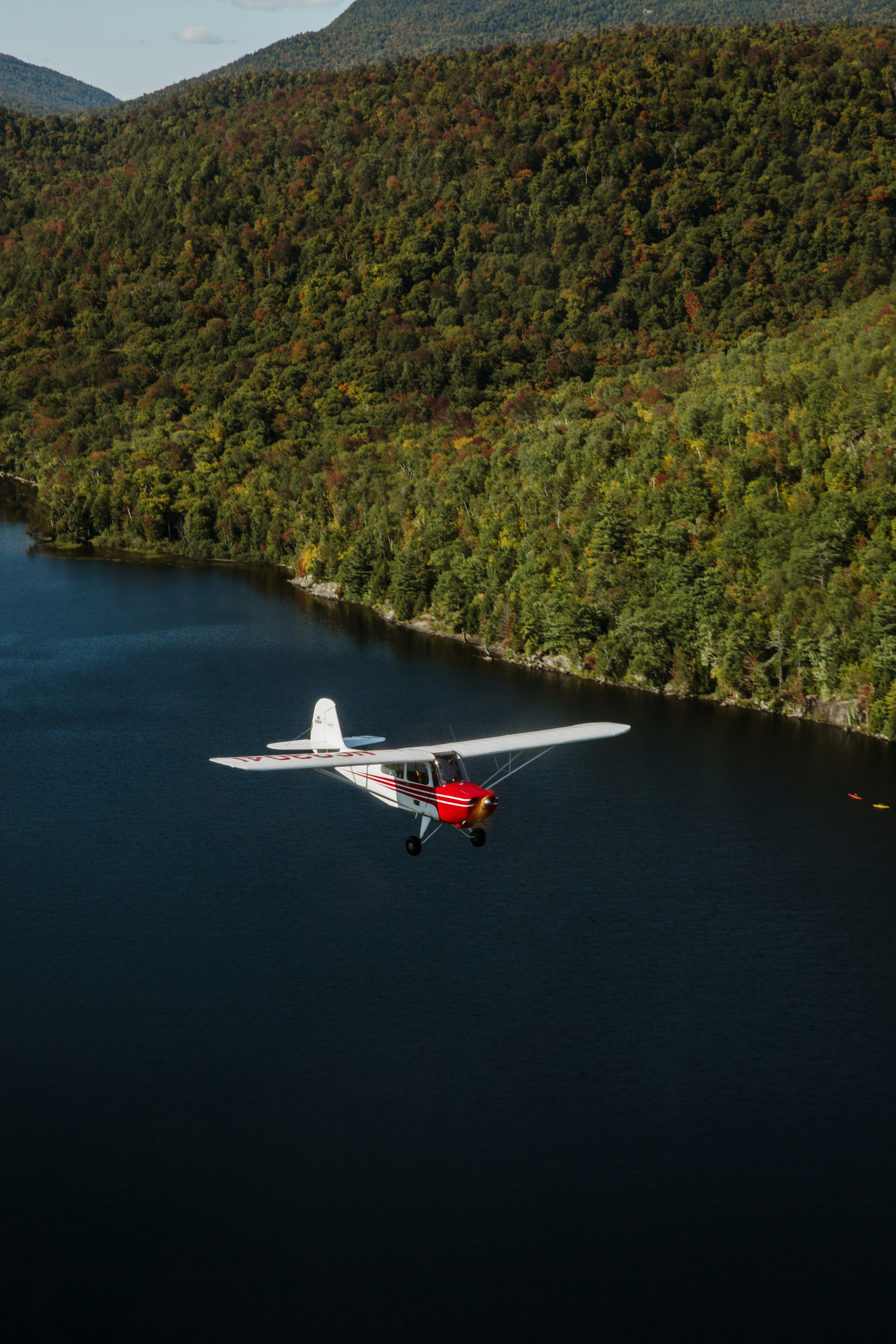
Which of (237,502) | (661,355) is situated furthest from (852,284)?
(237,502)

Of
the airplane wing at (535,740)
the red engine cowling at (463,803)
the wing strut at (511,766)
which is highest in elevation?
the airplane wing at (535,740)

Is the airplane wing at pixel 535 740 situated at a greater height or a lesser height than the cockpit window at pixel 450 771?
greater

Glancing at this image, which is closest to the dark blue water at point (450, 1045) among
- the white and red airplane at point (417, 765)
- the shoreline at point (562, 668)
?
the shoreline at point (562, 668)

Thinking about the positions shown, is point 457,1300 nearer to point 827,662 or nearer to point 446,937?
point 446,937

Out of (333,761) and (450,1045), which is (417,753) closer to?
(333,761)

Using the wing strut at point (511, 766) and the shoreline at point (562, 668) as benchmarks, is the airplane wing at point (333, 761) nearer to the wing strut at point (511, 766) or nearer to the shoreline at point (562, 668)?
the wing strut at point (511, 766)

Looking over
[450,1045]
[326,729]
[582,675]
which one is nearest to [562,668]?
[582,675]

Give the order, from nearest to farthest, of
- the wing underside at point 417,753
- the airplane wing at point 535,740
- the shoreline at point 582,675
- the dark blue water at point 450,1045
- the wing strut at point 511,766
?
the dark blue water at point 450,1045 → the wing underside at point 417,753 → the airplane wing at point 535,740 → the wing strut at point 511,766 → the shoreline at point 582,675
